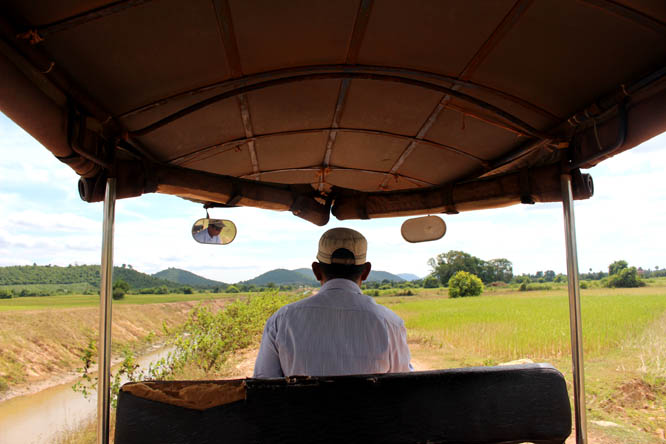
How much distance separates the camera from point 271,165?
11.4ft

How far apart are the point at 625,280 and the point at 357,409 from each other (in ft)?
188

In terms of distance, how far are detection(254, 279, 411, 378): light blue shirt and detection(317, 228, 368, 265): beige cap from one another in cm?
22

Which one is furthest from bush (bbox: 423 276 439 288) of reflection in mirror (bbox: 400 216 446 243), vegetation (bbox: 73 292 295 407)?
reflection in mirror (bbox: 400 216 446 243)

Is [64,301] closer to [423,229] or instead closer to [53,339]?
[53,339]

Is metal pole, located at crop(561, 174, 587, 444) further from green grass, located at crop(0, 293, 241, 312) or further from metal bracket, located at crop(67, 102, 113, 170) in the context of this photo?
green grass, located at crop(0, 293, 241, 312)

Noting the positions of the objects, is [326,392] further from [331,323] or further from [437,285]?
[437,285]

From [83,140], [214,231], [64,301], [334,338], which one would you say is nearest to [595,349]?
[214,231]

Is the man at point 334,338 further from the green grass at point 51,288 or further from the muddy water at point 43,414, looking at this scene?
the green grass at point 51,288

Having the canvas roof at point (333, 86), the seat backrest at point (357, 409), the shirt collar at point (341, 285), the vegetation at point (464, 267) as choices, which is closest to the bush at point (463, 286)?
the vegetation at point (464, 267)

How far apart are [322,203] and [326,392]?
2510 millimetres

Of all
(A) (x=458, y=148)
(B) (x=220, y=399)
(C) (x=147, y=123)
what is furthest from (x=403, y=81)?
(B) (x=220, y=399)

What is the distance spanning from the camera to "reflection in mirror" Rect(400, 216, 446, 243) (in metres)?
3.33

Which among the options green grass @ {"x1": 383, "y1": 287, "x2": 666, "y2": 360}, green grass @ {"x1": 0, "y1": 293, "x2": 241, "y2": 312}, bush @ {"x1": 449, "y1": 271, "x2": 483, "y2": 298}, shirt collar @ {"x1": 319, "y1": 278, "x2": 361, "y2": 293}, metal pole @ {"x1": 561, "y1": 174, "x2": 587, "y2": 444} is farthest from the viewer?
bush @ {"x1": 449, "y1": 271, "x2": 483, "y2": 298}

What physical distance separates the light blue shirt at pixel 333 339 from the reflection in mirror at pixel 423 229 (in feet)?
5.86
